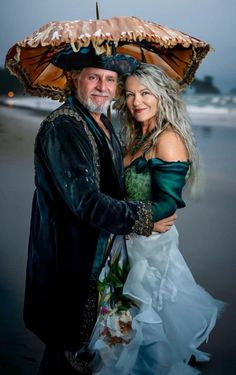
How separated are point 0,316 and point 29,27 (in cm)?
196

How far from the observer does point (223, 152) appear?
10.8 ft

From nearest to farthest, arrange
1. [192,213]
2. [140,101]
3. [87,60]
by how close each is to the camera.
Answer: [87,60], [140,101], [192,213]

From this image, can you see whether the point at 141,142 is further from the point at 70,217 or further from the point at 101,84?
the point at 70,217

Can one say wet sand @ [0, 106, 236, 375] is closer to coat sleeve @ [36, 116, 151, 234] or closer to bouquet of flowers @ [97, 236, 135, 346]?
bouquet of flowers @ [97, 236, 135, 346]

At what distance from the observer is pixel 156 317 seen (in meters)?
2.07

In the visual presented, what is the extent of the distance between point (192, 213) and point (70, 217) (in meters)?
1.72

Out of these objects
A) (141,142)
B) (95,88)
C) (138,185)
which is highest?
(95,88)

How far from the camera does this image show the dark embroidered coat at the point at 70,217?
1674 mm

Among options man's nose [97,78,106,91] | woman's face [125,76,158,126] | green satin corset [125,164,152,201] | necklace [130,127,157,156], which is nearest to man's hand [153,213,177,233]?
green satin corset [125,164,152,201]

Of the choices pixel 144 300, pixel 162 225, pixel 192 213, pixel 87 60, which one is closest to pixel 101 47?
pixel 87 60

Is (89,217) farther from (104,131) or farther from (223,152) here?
(223,152)

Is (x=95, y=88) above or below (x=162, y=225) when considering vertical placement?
above

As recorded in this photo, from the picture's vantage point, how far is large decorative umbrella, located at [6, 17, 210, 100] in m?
1.60

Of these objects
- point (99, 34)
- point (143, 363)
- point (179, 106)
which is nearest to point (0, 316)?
point (143, 363)
